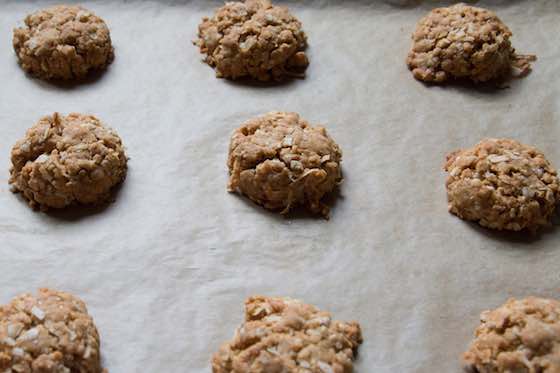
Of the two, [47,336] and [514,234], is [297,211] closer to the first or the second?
[514,234]

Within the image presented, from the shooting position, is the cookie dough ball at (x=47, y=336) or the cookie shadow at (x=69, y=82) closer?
the cookie dough ball at (x=47, y=336)

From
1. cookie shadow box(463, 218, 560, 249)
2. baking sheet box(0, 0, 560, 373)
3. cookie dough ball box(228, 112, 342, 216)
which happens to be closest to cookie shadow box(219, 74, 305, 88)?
baking sheet box(0, 0, 560, 373)

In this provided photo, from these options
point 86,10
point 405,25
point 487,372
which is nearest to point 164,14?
point 86,10

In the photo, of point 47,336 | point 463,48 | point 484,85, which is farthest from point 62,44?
point 484,85

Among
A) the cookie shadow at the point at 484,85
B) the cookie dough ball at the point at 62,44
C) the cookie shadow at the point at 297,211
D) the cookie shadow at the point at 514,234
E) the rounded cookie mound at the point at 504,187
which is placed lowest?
the cookie shadow at the point at 514,234

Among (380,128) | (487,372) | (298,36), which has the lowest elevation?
(487,372)

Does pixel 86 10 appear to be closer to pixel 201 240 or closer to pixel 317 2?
pixel 317 2

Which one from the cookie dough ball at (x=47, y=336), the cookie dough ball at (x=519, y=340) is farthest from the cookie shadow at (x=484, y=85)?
the cookie dough ball at (x=47, y=336)

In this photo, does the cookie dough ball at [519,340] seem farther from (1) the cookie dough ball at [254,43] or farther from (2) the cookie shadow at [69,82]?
(2) the cookie shadow at [69,82]

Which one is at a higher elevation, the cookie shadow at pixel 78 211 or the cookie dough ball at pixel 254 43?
the cookie dough ball at pixel 254 43
